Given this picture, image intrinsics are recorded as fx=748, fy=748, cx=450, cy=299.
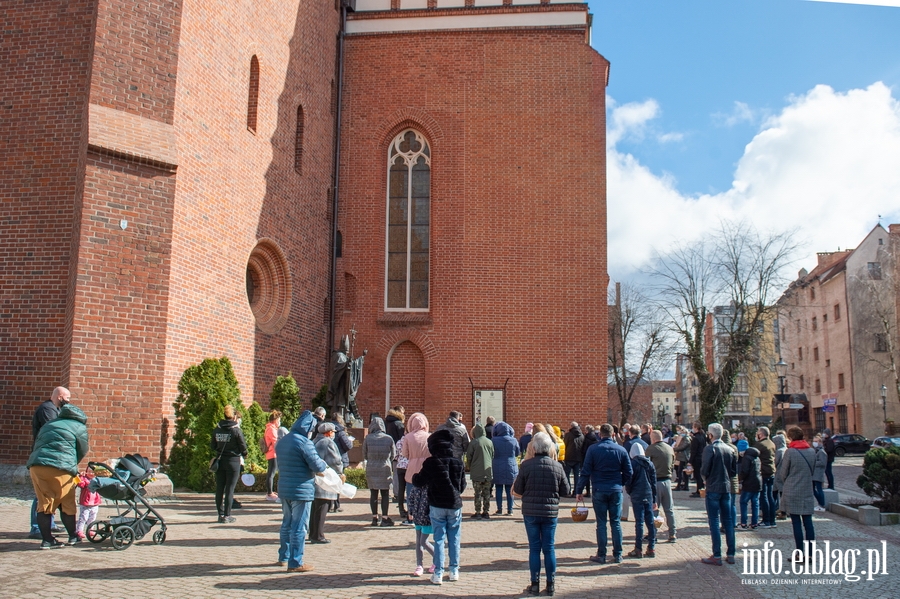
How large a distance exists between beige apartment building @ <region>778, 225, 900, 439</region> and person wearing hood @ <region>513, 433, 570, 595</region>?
1385 inches

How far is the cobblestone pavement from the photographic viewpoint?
6.99m

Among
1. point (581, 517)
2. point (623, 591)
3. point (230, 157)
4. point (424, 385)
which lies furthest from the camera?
point (424, 385)

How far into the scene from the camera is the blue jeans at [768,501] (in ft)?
37.9

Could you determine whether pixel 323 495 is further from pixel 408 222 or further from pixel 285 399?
pixel 408 222

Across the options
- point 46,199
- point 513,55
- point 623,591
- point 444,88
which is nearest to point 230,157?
point 46,199

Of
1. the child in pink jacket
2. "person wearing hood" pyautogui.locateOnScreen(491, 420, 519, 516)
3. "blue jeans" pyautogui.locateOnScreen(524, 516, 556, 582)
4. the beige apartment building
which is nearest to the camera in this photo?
"blue jeans" pyautogui.locateOnScreen(524, 516, 556, 582)

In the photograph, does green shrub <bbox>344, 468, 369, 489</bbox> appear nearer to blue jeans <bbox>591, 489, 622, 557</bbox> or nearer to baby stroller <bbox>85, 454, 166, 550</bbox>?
baby stroller <bbox>85, 454, 166, 550</bbox>

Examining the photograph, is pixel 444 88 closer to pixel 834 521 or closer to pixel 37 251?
pixel 37 251

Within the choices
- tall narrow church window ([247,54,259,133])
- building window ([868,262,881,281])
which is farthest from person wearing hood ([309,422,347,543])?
building window ([868,262,881,281])

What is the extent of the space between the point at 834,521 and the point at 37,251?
14770 mm

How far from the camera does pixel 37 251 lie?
13.6m

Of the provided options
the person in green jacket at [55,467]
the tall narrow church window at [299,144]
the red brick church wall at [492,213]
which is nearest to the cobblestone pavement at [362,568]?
the person in green jacket at [55,467]

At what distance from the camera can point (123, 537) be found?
8570 millimetres

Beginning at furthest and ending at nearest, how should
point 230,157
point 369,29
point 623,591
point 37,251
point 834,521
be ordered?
point 369,29 < point 230,157 < point 37,251 < point 834,521 < point 623,591
